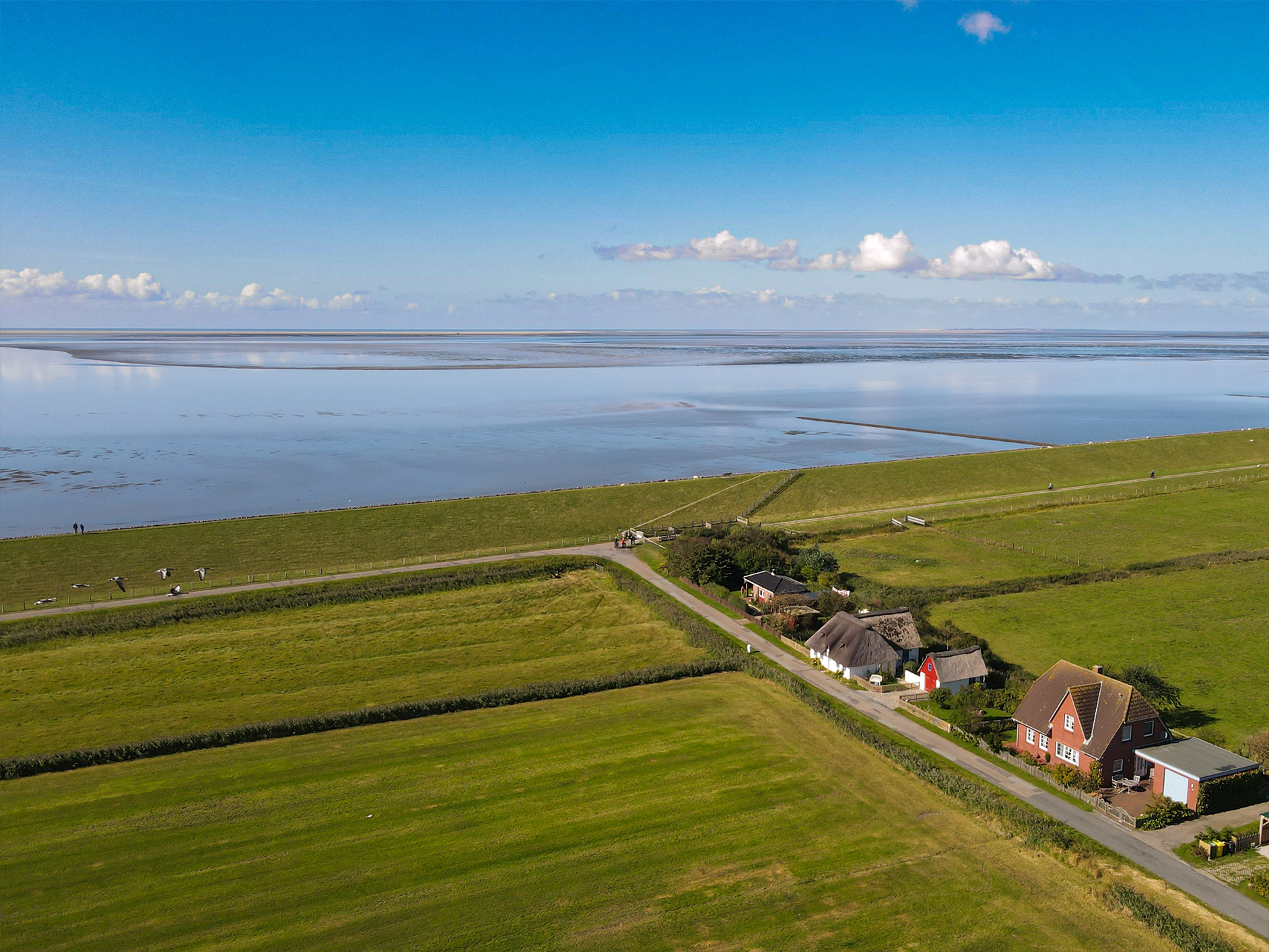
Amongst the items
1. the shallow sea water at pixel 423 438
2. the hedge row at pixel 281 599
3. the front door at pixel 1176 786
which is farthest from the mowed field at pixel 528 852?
the shallow sea water at pixel 423 438

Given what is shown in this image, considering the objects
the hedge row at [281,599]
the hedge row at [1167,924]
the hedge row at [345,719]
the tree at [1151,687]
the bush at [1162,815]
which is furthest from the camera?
the hedge row at [281,599]

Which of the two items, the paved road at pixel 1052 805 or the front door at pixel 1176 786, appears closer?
the paved road at pixel 1052 805

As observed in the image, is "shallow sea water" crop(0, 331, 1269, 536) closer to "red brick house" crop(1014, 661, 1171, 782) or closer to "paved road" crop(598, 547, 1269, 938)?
"paved road" crop(598, 547, 1269, 938)

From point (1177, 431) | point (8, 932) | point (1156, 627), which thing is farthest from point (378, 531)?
point (1177, 431)

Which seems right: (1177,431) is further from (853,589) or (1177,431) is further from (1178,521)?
(853,589)

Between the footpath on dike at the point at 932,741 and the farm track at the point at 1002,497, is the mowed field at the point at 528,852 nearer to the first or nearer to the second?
the footpath on dike at the point at 932,741

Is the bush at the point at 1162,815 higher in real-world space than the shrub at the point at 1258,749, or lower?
lower
